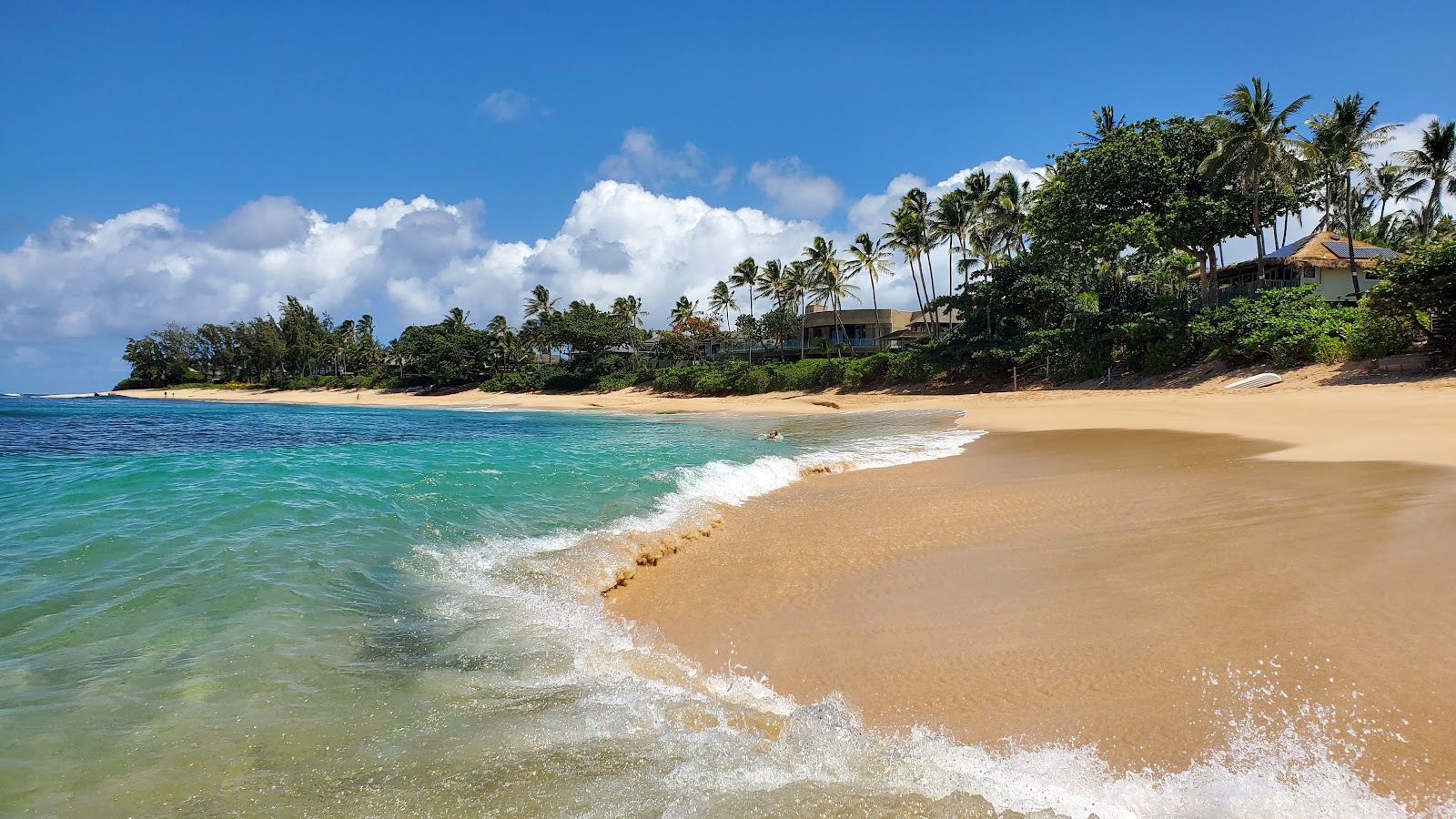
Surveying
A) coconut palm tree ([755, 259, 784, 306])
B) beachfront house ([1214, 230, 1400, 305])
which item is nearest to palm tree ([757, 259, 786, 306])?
coconut palm tree ([755, 259, 784, 306])

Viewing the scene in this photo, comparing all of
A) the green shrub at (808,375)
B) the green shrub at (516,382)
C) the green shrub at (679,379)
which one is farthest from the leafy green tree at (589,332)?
the green shrub at (808,375)

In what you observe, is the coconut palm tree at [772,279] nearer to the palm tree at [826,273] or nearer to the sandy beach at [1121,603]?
the palm tree at [826,273]

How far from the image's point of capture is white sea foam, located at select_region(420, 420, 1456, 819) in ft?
8.89

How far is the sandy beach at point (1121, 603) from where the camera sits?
131 inches

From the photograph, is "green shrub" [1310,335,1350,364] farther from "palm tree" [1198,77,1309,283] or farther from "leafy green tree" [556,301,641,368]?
"leafy green tree" [556,301,641,368]

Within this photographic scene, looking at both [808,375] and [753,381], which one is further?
[753,381]

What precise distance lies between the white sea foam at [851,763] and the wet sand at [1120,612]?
128 mm

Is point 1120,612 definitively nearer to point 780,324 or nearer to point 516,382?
point 780,324

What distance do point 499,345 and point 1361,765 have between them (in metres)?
78.3

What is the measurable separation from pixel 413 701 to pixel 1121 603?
186 inches

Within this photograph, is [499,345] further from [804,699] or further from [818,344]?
[804,699]

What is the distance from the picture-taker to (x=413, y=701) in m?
3.77

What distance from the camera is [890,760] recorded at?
3.11m

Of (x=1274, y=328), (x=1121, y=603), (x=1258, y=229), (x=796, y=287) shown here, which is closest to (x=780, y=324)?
(x=796, y=287)
